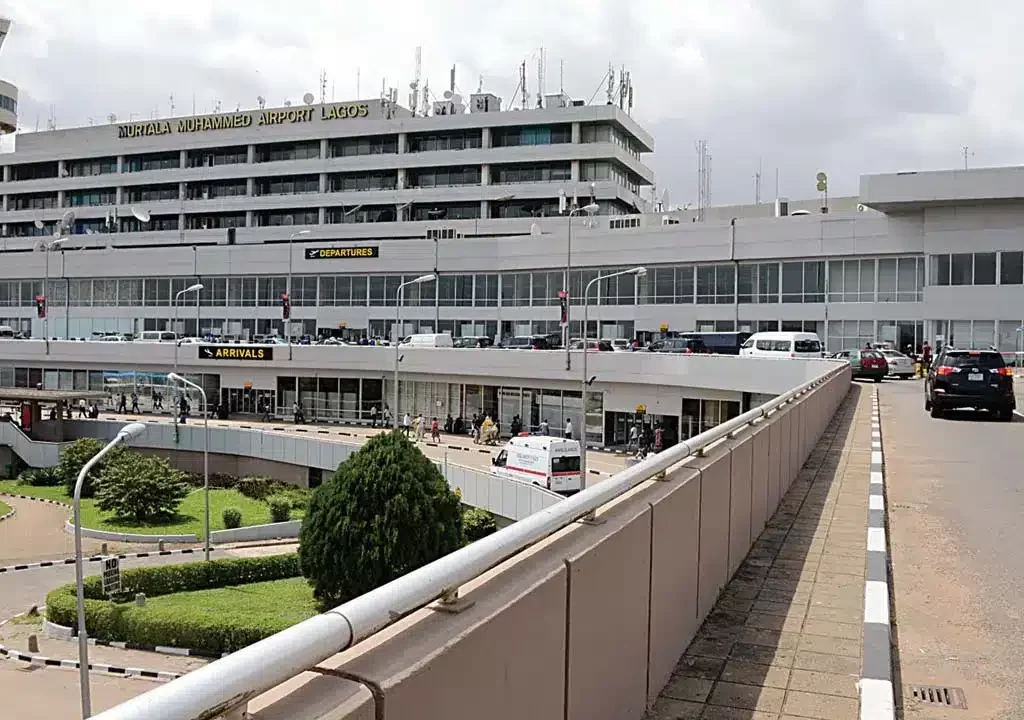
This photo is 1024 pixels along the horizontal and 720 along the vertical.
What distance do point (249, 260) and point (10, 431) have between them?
1081 inches

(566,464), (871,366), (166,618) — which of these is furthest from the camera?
(871,366)

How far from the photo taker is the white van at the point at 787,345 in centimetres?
4484

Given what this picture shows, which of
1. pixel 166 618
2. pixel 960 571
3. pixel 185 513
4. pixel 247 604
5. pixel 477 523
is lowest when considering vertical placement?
pixel 247 604

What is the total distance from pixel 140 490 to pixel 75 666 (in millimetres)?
18339

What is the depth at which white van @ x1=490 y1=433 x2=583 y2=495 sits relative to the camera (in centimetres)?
3536

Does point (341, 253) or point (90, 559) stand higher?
point (341, 253)

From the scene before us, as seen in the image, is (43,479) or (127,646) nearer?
(127,646)

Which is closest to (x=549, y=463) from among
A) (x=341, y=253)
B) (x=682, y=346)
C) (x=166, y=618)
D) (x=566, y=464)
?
(x=566, y=464)

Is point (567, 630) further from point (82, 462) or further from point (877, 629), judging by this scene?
point (82, 462)

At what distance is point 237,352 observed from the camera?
64812 mm

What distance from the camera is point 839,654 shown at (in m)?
6.14

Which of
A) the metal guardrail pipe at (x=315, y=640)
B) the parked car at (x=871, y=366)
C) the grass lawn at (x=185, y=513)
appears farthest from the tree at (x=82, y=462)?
the metal guardrail pipe at (x=315, y=640)

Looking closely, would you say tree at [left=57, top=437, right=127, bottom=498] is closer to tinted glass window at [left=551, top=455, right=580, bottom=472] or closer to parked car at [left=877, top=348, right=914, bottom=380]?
tinted glass window at [left=551, top=455, right=580, bottom=472]

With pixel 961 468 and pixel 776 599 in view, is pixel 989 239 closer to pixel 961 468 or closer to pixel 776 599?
pixel 961 468
